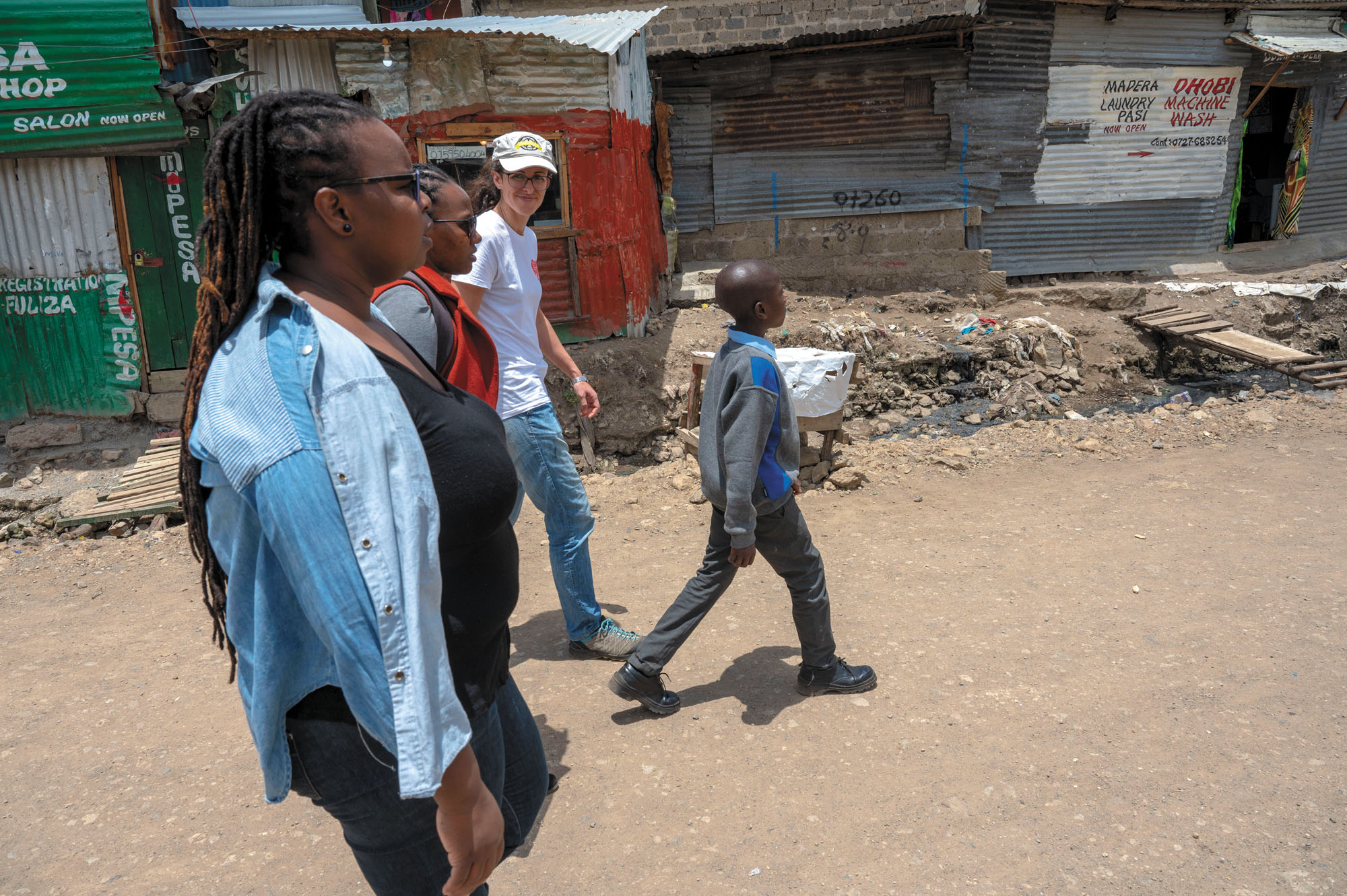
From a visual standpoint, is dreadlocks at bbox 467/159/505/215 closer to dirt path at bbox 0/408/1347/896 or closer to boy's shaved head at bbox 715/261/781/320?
boy's shaved head at bbox 715/261/781/320

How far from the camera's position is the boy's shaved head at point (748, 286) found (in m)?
2.77

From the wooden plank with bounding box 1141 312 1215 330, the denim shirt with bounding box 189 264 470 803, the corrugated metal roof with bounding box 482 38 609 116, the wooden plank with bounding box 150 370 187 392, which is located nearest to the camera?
the denim shirt with bounding box 189 264 470 803

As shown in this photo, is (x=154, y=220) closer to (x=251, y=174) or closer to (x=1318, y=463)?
(x=251, y=174)

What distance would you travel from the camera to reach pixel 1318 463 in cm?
533

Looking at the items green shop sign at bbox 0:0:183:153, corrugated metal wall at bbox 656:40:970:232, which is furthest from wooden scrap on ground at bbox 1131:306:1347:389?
green shop sign at bbox 0:0:183:153

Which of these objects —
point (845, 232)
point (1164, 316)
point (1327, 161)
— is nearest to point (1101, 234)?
point (1164, 316)

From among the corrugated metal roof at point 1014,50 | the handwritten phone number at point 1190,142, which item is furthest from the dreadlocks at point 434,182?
the handwritten phone number at point 1190,142

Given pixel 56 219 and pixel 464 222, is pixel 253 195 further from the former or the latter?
pixel 56 219

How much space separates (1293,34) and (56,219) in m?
14.3

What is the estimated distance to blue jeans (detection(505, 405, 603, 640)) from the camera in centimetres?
320

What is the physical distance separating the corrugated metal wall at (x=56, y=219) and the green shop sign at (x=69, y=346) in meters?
0.11

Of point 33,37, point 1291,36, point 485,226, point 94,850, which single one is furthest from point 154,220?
point 1291,36

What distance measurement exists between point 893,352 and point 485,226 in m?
5.96

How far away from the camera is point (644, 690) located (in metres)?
3.03
